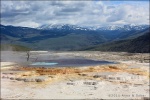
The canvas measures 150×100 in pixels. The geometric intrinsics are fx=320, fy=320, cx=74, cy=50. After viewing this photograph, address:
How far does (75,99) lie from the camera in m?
26.3

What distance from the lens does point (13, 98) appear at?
26.5 m

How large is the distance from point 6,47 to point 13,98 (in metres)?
138

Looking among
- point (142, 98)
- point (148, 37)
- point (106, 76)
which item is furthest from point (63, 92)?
point (148, 37)

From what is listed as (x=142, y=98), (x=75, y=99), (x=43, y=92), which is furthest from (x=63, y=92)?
(x=142, y=98)

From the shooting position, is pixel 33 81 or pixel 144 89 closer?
pixel 144 89

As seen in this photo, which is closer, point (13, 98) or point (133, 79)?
point (13, 98)

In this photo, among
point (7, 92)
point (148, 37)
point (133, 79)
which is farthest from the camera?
point (148, 37)

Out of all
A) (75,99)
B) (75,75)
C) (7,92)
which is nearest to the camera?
(75,99)

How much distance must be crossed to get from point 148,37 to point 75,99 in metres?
138

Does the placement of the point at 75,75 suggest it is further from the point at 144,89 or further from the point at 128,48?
the point at 128,48

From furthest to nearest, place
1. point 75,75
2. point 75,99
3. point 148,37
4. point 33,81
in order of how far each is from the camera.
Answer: point 148,37 → point 75,75 → point 33,81 → point 75,99

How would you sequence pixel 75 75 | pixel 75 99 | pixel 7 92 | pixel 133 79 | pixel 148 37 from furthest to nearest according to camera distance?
pixel 148 37 → pixel 75 75 → pixel 133 79 → pixel 7 92 → pixel 75 99

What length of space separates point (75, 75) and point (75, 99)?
16.8 m

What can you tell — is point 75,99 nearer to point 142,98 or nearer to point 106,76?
point 142,98
